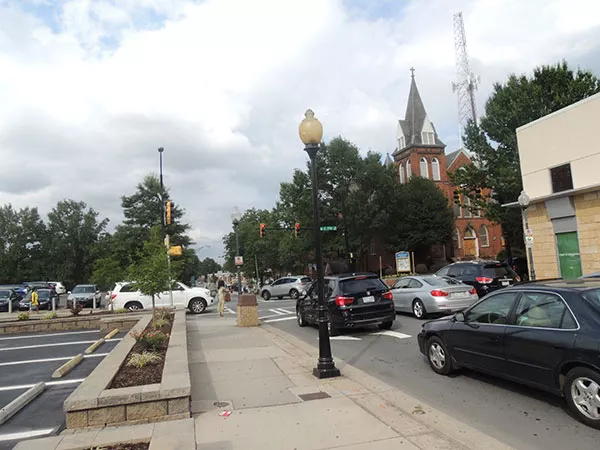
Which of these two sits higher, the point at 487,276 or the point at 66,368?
the point at 487,276

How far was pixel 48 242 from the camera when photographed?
6869 centimetres

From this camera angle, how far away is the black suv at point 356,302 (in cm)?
1126

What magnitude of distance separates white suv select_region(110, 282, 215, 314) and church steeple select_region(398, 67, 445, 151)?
44.7m

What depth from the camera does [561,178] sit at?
18516mm

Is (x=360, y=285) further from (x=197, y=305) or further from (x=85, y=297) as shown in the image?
(x=85, y=297)

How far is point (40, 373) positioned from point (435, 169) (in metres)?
57.3

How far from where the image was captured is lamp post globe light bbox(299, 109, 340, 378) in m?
6.87

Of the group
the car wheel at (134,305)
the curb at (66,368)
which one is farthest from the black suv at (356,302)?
the car wheel at (134,305)

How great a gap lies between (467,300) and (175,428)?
11106mm

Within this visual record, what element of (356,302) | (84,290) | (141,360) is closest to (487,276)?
(356,302)

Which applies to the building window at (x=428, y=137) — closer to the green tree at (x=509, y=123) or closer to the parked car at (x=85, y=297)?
the green tree at (x=509, y=123)

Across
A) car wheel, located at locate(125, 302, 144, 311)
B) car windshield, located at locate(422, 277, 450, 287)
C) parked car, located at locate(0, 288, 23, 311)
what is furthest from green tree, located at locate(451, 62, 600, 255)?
parked car, located at locate(0, 288, 23, 311)

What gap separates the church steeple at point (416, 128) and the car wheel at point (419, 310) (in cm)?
4797

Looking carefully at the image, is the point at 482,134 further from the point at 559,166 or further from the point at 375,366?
the point at 375,366
